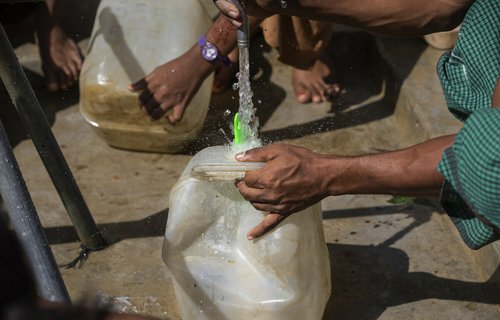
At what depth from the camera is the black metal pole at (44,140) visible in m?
2.59

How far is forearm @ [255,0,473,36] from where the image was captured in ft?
7.66

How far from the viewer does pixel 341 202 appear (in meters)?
3.26

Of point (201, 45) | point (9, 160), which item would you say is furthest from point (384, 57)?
point (9, 160)

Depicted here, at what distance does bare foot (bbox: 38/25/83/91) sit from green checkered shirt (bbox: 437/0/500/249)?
7.54 ft

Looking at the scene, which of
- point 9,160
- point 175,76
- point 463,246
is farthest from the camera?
point 175,76

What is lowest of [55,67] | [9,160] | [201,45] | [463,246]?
[463,246]

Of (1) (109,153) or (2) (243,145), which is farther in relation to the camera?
(1) (109,153)

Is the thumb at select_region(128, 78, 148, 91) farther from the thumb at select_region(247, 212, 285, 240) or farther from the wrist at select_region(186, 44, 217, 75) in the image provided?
the thumb at select_region(247, 212, 285, 240)

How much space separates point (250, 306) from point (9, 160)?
791 millimetres

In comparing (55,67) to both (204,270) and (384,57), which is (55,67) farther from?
(204,270)

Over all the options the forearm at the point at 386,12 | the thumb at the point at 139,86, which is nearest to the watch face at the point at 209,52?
the thumb at the point at 139,86

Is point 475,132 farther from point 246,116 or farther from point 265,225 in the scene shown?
point 246,116

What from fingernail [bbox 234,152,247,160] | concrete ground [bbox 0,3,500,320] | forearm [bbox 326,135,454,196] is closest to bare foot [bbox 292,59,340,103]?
concrete ground [bbox 0,3,500,320]

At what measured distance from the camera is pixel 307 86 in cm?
396
